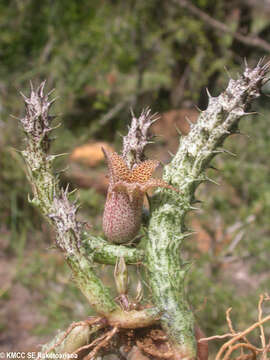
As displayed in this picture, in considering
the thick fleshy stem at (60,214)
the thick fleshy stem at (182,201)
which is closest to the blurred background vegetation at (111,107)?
the thick fleshy stem at (182,201)

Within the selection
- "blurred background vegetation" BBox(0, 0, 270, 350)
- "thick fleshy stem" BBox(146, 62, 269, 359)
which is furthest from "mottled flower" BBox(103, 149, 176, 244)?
"blurred background vegetation" BBox(0, 0, 270, 350)

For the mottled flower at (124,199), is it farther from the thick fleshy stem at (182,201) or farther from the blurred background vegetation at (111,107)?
the blurred background vegetation at (111,107)

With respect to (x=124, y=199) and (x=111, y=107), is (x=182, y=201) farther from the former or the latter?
(x=111, y=107)

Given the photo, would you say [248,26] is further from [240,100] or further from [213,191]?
[240,100]

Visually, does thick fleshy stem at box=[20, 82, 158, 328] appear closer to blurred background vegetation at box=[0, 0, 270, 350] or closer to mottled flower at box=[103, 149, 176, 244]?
mottled flower at box=[103, 149, 176, 244]

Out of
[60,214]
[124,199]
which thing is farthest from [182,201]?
[60,214]

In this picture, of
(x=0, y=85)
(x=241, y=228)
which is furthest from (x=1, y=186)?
(x=241, y=228)
